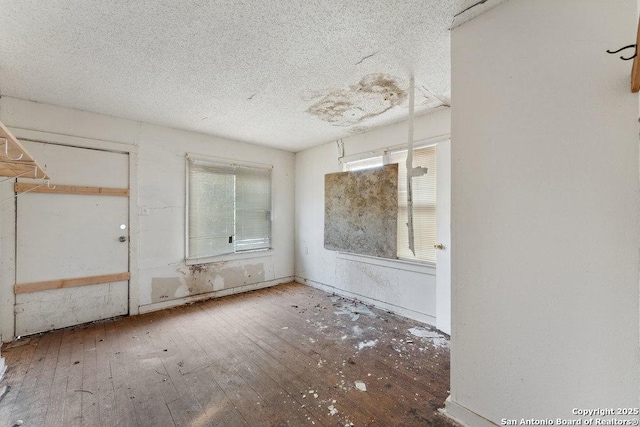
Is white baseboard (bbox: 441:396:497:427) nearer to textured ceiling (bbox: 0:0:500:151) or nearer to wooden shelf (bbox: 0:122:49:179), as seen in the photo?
textured ceiling (bbox: 0:0:500:151)

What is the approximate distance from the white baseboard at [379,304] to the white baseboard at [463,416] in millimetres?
1442

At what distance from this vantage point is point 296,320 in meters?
3.16

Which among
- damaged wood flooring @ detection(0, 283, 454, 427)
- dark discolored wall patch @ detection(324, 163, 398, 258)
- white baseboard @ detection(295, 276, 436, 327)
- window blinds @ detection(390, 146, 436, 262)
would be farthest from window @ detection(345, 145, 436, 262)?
damaged wood flooring @ detection(0, 283, 454, 427)

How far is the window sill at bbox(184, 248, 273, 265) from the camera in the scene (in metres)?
3.79

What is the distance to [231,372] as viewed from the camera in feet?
6.98

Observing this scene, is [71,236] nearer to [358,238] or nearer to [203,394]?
[203,394]

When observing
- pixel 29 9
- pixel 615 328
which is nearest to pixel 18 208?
pixel 29 9

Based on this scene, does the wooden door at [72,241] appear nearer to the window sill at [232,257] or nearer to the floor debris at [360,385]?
the window sill at [232,257]

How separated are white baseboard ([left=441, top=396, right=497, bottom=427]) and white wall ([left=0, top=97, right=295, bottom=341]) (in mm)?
3403

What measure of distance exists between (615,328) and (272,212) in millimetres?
4193

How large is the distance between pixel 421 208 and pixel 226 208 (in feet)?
9.46

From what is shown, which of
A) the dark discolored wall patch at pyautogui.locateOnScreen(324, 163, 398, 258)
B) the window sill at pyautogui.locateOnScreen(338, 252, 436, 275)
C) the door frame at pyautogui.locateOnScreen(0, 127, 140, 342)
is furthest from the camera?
the dark discolored wall patch at pyautogui.locateOnScreen(324, 163, 398, 258)

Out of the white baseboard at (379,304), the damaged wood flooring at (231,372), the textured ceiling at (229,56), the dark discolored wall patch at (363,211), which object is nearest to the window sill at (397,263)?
the dark discolored wall patch at (363,211)

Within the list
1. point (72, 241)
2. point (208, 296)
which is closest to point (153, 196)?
point (72, 241)
